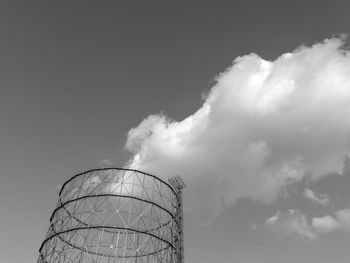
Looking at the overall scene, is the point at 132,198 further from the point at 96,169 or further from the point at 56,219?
the point at 56,219

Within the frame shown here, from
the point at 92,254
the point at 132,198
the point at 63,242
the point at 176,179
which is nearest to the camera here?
the point at 132,198

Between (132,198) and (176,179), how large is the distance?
8565 mm

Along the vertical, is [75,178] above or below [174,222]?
above

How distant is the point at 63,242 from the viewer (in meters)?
28.7

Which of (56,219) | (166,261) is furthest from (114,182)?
(166,261)

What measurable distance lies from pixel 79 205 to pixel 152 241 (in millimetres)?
6851

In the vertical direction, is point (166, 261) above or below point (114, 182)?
below

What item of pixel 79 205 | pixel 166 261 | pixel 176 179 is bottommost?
pixel 166 261

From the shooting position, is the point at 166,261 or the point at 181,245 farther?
the point at 181,245

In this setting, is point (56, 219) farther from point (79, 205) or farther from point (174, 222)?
point (174, 222)

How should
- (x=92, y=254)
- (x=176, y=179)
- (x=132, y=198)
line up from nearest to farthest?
1. (x=132, y=198)
2. (x=92, y=254)
3. (x=176, y=179)

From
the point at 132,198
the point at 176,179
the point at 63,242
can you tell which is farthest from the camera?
the point at 176,179

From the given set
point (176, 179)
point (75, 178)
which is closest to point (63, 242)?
point (75, 178)

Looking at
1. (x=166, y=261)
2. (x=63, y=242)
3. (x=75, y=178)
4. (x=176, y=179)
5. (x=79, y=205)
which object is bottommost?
(x=166, y=261)
